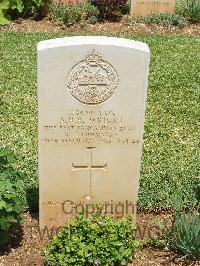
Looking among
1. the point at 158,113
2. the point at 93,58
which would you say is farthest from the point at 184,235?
the point at 158,113

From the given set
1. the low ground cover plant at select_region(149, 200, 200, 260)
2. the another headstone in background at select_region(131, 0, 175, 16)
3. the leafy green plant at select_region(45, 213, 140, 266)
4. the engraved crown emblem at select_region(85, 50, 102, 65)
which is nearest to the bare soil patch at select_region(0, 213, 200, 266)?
the low ground cover plant at select_region(149, 200, 200, 260)

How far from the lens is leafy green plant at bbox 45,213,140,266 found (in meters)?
4.40

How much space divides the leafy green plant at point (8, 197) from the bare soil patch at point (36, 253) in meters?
0.15

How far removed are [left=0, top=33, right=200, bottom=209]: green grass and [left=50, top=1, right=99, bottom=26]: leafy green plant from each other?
65 cm

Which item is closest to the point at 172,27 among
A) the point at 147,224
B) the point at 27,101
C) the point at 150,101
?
the point at 150,101

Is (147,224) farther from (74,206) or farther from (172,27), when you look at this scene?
(172,27)

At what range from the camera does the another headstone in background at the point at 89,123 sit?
14.3ft

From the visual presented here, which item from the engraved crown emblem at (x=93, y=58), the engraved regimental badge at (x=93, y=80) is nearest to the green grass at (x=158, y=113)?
the engraved regimental badge at (x=93, y=80)

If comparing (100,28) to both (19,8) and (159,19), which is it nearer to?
(159,19)

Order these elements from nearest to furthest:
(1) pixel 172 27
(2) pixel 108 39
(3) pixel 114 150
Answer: (2) pixel 108 39
(3) pixel 114 150
(1) pixel 172 27

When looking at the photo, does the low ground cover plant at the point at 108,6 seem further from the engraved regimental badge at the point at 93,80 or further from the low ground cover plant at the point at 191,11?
the engraved regimental badge at the point at 93,80

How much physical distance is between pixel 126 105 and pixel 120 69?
1.07 ft

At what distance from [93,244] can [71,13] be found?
732cm

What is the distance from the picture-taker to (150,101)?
8031 mm
